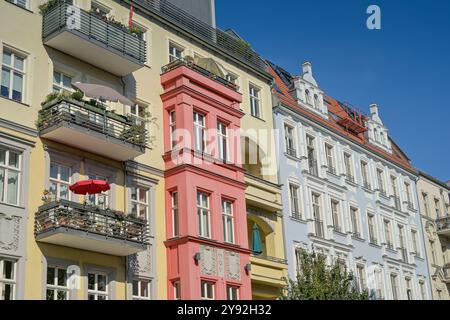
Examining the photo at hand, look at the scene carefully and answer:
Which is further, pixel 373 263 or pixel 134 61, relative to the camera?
pixel 373 263

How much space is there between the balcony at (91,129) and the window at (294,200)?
1054cm

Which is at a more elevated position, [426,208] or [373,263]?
[426,208]

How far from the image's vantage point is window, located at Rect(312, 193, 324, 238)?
34844mm

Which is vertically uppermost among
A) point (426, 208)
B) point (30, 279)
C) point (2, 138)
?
point (426, 208)

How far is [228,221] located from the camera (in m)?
28.1

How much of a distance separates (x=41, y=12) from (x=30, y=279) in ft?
29.0

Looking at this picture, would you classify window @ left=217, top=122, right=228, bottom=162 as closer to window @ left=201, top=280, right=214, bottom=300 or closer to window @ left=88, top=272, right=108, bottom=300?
window @ left=201, top=280, right=214, bottom=300

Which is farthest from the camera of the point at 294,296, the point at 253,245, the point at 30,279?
the point at 253,245

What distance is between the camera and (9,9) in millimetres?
23125

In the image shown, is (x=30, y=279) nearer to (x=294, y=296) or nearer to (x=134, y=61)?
(x=134, y=61)

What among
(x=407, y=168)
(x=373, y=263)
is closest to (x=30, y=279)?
(x=373, y=263)

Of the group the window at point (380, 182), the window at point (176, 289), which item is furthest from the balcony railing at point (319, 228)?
the window at point (176, 289)

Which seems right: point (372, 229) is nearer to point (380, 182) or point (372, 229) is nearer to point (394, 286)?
point (394, 286)

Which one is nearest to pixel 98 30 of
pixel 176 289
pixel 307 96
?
pixel 176 289
